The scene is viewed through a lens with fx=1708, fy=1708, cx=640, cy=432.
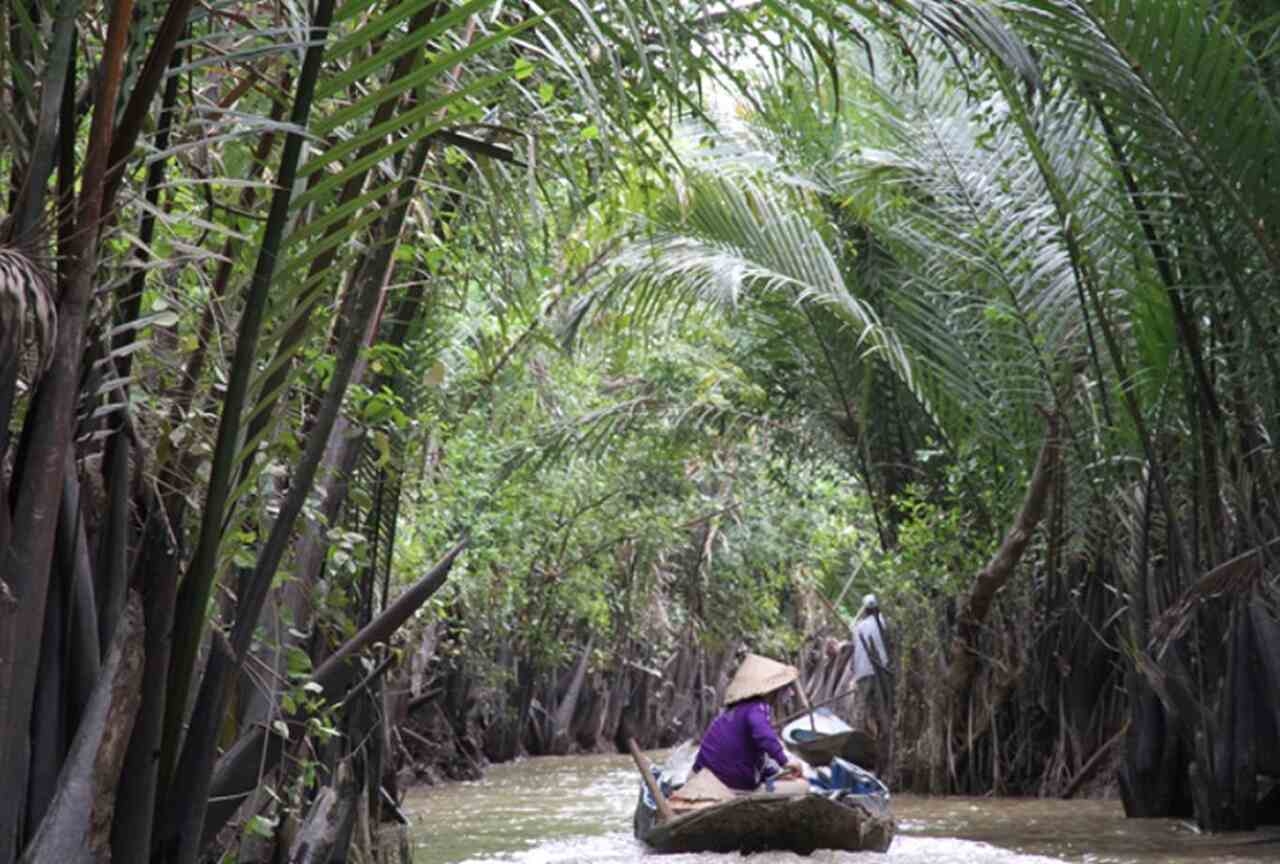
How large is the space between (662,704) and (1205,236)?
78.2 feet

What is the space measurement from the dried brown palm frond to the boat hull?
6737mm

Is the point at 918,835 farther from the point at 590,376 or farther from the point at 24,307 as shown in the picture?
the point at 24,307

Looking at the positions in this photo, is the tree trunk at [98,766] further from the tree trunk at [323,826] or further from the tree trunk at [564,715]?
the tree trunk at [564,715]

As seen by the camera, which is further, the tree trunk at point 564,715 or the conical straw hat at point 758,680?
the tree trunk at point 564,715

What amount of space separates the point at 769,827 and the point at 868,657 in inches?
245

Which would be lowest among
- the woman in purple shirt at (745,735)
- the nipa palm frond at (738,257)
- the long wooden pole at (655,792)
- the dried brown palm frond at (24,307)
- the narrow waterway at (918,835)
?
the narrow waterway at (918,835)

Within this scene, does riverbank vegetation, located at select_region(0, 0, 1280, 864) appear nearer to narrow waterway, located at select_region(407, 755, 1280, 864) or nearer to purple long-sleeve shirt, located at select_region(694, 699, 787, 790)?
narrow waterway, located at select_region(407, 755, 1280, 864)

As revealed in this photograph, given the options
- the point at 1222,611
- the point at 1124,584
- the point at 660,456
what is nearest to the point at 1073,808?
the point at 1124,584

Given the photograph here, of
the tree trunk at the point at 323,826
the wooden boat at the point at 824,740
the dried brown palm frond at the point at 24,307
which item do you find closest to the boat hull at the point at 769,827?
the wooden boat at the point at 824,740

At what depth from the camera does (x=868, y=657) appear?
1467 centimetres

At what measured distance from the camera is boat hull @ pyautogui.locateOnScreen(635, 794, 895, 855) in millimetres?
8516

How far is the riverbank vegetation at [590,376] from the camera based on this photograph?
2.39 metres

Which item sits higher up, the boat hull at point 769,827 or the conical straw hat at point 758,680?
the conical straw hat at point 758,680

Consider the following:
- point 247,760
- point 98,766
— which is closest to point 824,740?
point 247,760
